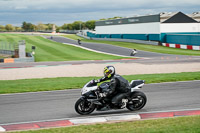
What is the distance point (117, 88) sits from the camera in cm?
1076

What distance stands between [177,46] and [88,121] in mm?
47225

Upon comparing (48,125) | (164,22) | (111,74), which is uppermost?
(164,22)

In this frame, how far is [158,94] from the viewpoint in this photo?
14195 millimetres

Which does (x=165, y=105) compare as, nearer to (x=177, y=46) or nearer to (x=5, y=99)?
(x=5, y=99)

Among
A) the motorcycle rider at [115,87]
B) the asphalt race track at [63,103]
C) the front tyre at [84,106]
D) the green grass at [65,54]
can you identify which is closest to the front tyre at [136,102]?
Result: the asphalt race track at [63,103]

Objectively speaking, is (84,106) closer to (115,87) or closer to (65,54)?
(115,87)

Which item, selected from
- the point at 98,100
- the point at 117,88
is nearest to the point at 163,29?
the point at 117,88

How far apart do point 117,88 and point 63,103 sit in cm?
307

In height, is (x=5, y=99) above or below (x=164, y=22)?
below

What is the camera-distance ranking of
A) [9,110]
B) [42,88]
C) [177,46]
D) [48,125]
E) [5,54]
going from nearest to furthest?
[48,125]
[9,110]
[42,88]
[5,54]
[177,46]

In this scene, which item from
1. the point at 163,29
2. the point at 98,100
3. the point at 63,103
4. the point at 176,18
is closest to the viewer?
the point at 98,100

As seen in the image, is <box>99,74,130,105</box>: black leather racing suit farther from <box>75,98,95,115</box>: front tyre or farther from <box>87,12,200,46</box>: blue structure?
<box>87,12,200,46</box>: blue structure

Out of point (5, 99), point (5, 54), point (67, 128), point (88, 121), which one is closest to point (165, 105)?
point (88, 121)

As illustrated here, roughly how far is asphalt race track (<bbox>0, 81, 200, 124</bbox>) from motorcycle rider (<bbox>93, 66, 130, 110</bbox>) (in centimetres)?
58
